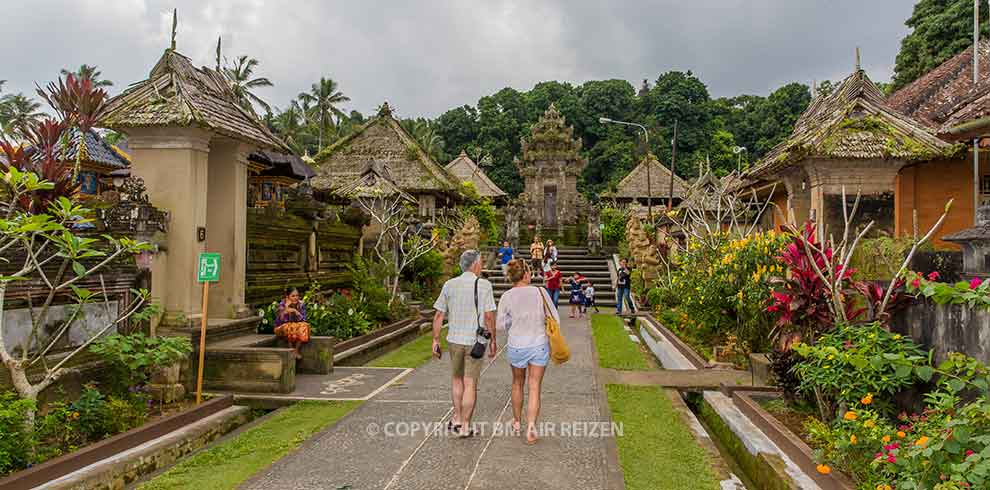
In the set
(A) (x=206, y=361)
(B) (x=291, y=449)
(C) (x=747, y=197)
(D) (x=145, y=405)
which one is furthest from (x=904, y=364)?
(C) (x=747, y=197)

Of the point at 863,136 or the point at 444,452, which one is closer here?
the point at 444,452

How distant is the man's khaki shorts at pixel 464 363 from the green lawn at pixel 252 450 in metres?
1.66

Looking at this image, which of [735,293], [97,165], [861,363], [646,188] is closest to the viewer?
Answer: [861,363]

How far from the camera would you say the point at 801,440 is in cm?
546

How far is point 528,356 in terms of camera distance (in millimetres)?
5711

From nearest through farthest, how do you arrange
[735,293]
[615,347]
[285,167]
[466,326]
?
[466,326]
[735,293]
[615,347]
[285,167]

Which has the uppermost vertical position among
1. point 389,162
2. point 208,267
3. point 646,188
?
point 646,188

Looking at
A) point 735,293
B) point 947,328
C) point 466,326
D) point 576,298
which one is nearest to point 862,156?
point 735,293

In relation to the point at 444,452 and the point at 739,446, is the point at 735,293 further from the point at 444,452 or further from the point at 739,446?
the point at 444,452

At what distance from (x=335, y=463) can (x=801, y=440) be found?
3914mm

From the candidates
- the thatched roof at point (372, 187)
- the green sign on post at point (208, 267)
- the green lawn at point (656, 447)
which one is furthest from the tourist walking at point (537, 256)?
the green sign on post at point (208, 267)

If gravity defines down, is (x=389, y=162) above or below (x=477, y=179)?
below

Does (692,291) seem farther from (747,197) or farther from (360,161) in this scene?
(360,161)

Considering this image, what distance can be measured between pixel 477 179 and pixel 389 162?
1613cm
